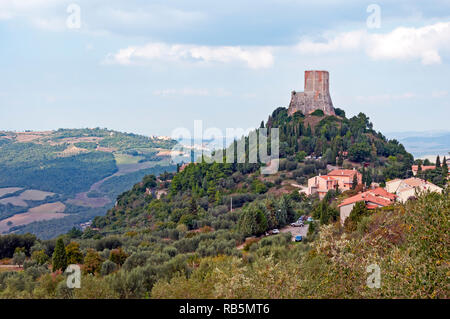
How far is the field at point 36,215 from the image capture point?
305ft

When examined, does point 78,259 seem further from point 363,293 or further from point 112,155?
point 112,155

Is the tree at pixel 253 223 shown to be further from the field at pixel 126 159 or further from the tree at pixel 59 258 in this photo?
→ the field at pixel 126 159

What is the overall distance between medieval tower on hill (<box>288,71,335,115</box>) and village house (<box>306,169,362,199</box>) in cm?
2311

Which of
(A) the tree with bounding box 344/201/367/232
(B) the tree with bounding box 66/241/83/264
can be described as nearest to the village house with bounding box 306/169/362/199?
(A) the tree with bounding box 344/201/367/232

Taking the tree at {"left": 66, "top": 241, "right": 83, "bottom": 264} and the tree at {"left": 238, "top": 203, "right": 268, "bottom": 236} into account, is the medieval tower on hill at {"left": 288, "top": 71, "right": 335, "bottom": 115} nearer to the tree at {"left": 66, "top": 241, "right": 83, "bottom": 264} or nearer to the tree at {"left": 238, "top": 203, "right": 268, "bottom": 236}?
the tree at {"left": 238, "top": 203, "right": 268, "bottom": 236}

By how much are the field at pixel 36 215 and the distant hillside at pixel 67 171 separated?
0.17 meters

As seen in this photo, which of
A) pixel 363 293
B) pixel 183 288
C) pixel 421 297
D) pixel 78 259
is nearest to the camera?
pixel 421 297

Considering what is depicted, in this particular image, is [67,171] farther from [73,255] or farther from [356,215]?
[356,215]

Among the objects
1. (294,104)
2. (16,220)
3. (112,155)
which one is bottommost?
(16,220)

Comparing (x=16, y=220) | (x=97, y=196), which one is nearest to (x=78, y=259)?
(x=16, y=220)

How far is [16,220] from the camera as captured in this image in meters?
95.2
